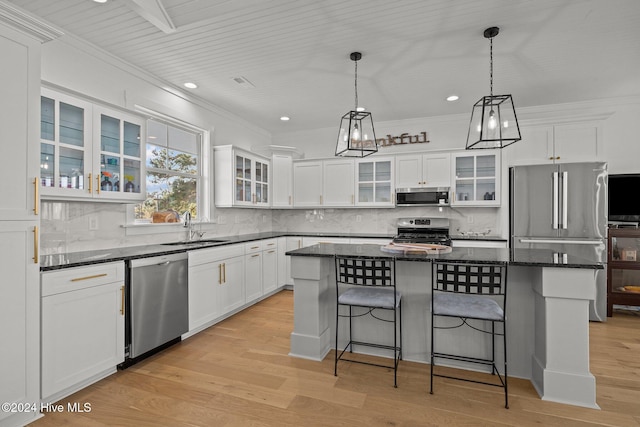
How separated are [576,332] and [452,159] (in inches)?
123

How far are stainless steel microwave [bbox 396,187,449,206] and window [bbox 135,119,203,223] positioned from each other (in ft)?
9.97

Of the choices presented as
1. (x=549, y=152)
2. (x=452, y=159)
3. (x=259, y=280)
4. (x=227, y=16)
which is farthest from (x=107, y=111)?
(x=549, y=152)

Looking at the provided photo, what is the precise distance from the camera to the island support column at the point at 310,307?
2.85 meters

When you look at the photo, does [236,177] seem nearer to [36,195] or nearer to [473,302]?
[36,195]

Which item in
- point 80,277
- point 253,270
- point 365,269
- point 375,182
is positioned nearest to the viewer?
point 80,277

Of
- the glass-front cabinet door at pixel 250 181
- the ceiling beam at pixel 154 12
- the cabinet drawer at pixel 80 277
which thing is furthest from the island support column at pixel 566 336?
the glass-front cabinet door at pixel 250 181

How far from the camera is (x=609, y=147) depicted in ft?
14.6

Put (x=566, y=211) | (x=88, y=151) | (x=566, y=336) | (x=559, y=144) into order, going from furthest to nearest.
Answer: (x=559, y=144), (x=566, y=211), (x=88, y=151), (x=566, y=336)

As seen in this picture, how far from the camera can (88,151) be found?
264cm

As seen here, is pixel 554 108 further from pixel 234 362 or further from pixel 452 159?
pixel 234 362

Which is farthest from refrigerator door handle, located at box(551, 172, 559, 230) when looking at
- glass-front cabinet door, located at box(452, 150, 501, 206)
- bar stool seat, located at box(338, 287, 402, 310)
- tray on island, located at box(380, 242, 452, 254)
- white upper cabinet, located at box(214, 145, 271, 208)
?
white upper cabinet, located at box(214, 145, 271, 208)

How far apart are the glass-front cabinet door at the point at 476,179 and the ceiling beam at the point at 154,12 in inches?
159

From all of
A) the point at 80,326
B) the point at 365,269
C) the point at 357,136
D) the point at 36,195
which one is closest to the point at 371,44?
the point at 357,136

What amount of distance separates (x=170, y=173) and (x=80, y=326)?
216cm
